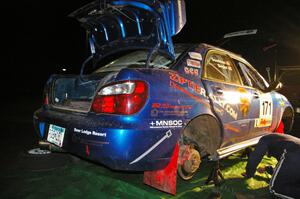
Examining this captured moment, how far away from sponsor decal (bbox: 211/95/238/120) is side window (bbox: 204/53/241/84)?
27cm

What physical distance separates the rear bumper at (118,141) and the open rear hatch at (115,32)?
1.08ft

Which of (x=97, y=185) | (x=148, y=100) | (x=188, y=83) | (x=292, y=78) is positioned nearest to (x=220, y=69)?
(x=188, y=83)

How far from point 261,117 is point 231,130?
1.08 meters

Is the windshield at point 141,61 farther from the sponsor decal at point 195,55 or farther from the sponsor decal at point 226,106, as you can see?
the sponsor decal at point 226,106

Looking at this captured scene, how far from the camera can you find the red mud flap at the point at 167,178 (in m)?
2.61

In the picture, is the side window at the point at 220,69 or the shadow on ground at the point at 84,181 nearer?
the shadow on ground at the point at 84,181

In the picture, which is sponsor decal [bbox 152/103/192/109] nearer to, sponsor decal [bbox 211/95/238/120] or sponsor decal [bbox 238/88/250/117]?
sponsor decal [bbox 211/95/238/120]

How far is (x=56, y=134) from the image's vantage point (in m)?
2.59

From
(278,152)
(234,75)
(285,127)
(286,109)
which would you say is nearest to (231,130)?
(278,152)


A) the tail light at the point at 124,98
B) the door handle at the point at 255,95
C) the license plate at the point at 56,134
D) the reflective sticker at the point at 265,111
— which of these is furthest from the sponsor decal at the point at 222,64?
the license plate at the point at 56,134

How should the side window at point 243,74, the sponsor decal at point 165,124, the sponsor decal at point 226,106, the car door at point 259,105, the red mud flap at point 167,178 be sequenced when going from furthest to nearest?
the side window at point 243,74, the car door at point 259,105, the sponsor decal at point 226,106, the red mud flap at point 167,178, the sponsor decal at point 165,124

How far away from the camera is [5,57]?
83.1 feet

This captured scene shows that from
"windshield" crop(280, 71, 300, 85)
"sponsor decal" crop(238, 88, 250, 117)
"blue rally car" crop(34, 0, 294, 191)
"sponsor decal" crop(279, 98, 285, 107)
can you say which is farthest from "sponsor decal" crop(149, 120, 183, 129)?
"windshield" crop(280, 71, 300, 85)

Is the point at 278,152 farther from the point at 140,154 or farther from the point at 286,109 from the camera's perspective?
the point at 286,109
